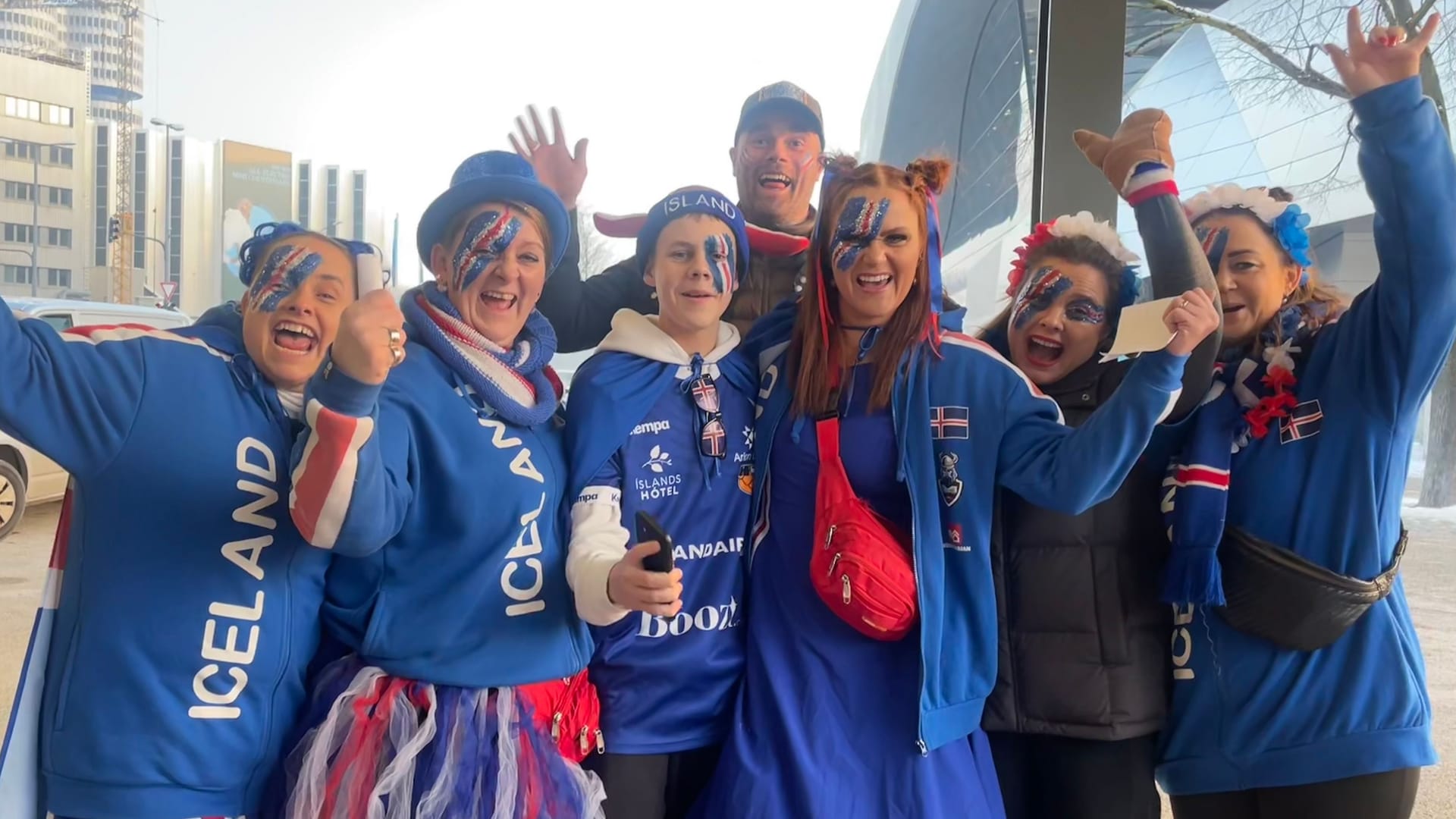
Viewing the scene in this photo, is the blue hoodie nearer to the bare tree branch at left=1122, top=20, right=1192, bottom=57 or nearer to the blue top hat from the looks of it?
the blue top hat

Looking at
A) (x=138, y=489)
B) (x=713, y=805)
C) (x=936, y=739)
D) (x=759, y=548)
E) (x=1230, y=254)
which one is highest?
(x=1230, y=254)

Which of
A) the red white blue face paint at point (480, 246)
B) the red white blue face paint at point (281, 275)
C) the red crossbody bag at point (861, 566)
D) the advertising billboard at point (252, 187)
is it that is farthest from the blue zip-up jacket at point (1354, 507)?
the advertising billboard at point (252, 187)

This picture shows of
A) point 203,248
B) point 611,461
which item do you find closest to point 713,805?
point 611,461

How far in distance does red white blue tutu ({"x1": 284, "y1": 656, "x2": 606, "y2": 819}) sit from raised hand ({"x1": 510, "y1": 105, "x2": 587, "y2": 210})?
1042mm

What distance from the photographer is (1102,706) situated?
137cm

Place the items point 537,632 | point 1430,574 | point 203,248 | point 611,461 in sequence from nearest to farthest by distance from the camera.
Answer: point 537,632, point 611,461, point 203,248, point 1430,574

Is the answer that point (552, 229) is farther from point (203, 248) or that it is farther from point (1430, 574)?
point (1430, 574)

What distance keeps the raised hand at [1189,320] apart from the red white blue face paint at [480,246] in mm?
1017

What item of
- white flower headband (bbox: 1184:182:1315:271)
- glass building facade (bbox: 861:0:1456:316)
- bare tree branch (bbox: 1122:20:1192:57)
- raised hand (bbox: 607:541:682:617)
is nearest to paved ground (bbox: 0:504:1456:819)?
glass building facade (bbox: 861:0:1456:316)

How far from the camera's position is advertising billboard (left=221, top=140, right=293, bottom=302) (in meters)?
2.16

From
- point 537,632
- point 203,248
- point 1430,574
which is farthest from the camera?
point 1430,574

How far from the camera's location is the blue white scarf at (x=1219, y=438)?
1331mm

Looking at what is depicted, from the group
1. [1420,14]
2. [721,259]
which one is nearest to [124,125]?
[721,259]

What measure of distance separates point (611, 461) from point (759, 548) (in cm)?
30
